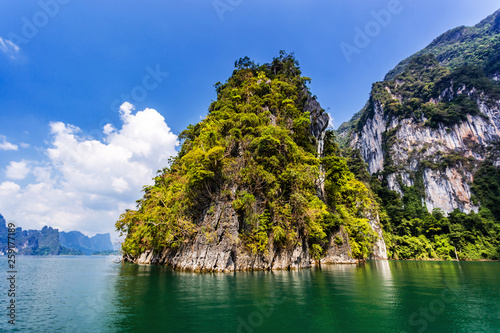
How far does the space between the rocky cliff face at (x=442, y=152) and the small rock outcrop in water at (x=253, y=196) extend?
172 ft

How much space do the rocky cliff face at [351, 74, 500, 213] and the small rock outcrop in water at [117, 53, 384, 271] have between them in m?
52.6

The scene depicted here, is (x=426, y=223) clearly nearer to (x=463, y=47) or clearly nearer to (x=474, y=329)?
(x=474, y=329)

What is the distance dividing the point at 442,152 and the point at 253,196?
75.8 m

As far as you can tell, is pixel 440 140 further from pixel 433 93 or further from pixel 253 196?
pixel 253 196

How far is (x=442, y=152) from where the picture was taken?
235 feet

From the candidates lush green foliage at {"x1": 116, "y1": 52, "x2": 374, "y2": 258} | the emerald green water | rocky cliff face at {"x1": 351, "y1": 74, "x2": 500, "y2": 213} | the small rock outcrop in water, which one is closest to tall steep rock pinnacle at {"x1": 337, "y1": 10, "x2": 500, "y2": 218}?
rocky cliff face at {"x1": 351, "y1": 74, "x2": 500, "y2": 213}

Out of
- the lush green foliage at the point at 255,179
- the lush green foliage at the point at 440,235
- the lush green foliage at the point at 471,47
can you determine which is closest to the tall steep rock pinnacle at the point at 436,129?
the lush green foliage at the point at 471,47

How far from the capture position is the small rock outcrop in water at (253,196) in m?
22.2

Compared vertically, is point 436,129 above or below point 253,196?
above

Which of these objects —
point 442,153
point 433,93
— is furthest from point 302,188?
point 433,93

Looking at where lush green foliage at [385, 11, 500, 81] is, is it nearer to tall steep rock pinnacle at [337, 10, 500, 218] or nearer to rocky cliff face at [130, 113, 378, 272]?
tall steep rock pinnacle at [337, 10, 500, 218]

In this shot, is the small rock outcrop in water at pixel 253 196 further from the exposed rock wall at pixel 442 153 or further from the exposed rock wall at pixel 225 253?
the exposed rock wall at pixel 442 153

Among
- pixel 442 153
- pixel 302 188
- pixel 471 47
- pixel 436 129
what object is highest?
pixel 471 47

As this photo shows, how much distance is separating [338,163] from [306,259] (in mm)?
12790
